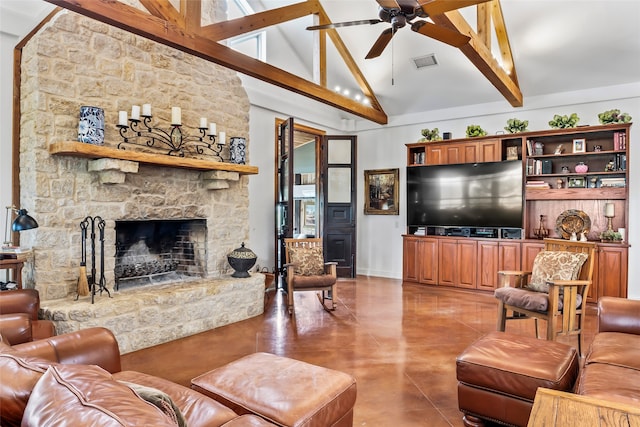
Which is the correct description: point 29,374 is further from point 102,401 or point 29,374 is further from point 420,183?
point 420,183

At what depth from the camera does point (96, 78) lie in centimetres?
375

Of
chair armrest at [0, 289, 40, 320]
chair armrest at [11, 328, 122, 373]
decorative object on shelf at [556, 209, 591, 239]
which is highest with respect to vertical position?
decorative object on shelf at [556, 209, 591, 239]

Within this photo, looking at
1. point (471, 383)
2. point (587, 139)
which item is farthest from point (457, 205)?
point (471, 383)

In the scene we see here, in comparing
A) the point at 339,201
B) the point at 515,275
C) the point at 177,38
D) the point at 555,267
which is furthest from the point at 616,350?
the point at 339,201

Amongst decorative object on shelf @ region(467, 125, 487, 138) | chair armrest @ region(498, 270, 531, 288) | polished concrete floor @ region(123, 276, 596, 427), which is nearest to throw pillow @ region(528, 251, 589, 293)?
chair armrest @ region(498, 270, 531, 288)

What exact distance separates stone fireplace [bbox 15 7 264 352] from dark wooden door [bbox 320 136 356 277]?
2130 millimetres

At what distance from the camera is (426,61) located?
5852mm

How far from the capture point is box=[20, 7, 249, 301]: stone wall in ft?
11.1

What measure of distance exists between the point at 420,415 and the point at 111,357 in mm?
1841

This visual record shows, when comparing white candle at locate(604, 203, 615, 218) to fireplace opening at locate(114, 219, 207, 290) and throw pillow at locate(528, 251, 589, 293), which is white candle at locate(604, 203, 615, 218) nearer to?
throw pillow at locate(528, 251, 589, 293)

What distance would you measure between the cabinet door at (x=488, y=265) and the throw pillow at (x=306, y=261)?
2.58 m

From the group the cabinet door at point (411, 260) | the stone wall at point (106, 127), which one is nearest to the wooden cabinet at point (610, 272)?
the cabinet door at point (411, 260)

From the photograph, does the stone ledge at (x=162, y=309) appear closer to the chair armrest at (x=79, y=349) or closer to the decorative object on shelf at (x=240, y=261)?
the decorative object on shelf at (x=240, y=261)

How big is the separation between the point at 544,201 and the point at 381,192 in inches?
107
